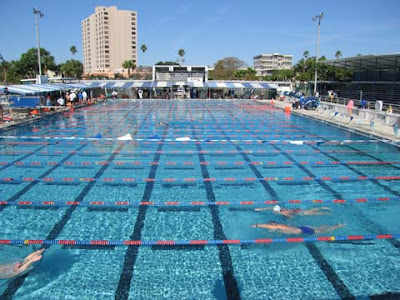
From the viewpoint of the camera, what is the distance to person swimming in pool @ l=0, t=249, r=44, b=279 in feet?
13.9

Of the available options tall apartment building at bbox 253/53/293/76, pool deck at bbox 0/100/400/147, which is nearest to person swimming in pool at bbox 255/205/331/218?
pool deck at bbox 0/100/400/147

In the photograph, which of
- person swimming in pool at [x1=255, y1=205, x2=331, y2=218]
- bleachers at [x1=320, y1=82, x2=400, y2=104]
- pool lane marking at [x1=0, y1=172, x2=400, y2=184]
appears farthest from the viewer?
bleachers at [x1=320, y1=82, x2=400, y2=104]

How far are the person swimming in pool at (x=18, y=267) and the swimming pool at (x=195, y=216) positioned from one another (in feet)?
0.44

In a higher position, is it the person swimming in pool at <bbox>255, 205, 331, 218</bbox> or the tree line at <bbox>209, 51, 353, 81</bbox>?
the tree line at <bbox>209, 51, 353, 81</bbox>

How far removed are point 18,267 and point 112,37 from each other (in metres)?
107

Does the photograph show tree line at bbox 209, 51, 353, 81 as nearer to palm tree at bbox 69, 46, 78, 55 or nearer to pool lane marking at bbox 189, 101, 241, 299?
pool lane marking at bbox 189, 101, 241, 299

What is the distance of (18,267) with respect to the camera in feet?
14.5

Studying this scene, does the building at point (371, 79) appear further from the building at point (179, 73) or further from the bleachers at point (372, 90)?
the building at point (179, 73)

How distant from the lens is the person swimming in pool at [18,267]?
4.25 meters

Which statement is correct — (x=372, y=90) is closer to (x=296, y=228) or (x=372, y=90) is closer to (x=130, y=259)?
(x=296, y=228)

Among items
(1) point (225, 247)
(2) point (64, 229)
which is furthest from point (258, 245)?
(2) point (64, 229)

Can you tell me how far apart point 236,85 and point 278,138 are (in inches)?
901

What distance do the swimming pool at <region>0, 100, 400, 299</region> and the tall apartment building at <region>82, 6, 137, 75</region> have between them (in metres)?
96.5

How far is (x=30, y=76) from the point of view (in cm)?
5659
